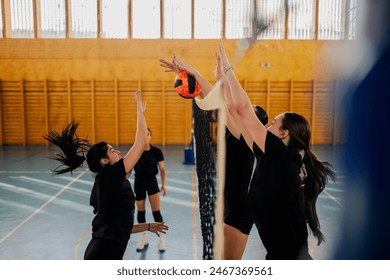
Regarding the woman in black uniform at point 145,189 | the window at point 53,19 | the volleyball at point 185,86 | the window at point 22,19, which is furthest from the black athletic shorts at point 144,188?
the window at point 22,19

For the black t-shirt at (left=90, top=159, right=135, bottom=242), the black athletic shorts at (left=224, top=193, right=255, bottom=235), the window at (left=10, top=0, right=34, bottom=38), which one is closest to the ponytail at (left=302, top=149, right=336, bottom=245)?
the black athletic shorts at (left=224, top=193, right=255, bottom=235)

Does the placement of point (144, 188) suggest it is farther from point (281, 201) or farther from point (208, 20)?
point (208, 20)

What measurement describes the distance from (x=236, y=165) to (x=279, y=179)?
0.99 meters

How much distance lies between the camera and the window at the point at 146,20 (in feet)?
50.6

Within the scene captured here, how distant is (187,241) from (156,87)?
10731 mm

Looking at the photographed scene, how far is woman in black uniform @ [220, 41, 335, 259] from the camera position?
212cm

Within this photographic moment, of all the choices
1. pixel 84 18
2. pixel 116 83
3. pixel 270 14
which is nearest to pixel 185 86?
pixel 270 14

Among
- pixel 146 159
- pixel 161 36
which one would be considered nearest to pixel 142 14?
pixel 161 36

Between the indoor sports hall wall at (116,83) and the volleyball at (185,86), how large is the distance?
11481 mm

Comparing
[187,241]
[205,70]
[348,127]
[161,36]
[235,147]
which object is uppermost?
[161,36]

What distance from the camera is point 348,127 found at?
3.09 feet

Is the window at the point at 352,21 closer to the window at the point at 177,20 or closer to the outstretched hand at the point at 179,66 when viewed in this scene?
the outstretched hand at the point at 179,66

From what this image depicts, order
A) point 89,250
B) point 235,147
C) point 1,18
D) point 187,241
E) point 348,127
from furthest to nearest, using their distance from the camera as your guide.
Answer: point 1,18
point 187,241
point 235,147
point 89,250
point 348,127

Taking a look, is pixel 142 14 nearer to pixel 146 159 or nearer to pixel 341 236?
pixel 146 159
